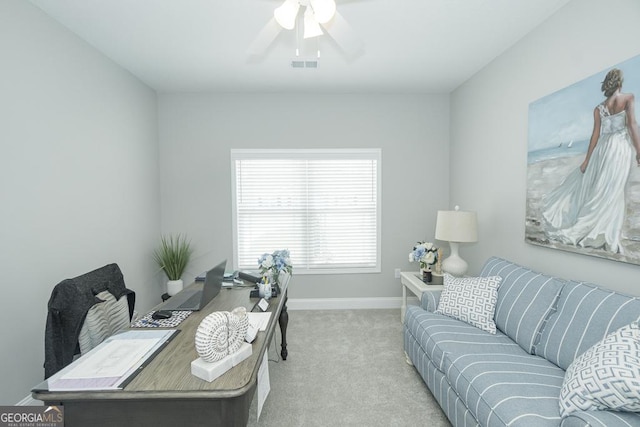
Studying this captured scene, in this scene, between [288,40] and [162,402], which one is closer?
[162,402]

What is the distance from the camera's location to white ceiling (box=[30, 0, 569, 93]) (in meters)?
2.11

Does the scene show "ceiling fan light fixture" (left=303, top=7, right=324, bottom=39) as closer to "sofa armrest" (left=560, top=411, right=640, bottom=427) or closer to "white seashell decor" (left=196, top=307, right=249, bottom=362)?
"white seashell decor" (left=196, top=307, right=249, bottom=362)

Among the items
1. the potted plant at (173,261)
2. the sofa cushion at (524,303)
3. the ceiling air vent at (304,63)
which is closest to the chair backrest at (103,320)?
the potted plant at (173,261)

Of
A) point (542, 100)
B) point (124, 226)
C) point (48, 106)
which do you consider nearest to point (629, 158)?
point (542, 100)

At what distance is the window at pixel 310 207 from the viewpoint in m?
3.83

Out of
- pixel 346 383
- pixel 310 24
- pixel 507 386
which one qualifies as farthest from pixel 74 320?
pixel 507 386

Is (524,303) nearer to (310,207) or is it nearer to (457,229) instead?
(457,229)

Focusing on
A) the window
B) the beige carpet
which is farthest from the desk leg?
the window

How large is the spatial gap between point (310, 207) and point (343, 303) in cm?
134

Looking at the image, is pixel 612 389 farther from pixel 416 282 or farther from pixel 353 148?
pixel 353 148

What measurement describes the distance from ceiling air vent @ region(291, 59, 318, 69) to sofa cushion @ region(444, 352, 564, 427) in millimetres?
2752

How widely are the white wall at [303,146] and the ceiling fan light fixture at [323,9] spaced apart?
2.14m

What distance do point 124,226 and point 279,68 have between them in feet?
7.48

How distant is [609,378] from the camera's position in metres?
1.17
